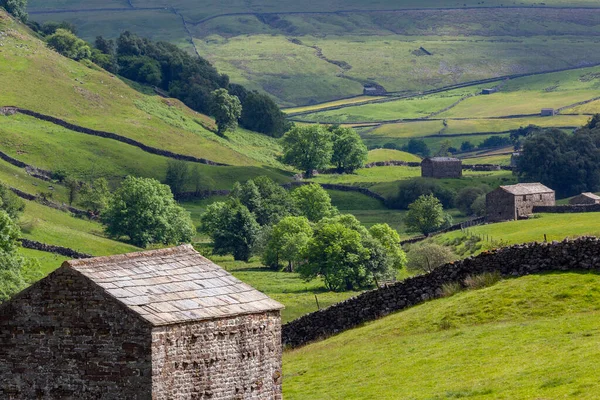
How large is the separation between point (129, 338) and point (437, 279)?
21.3 m

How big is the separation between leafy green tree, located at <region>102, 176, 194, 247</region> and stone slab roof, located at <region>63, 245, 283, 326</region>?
108675 millimetres

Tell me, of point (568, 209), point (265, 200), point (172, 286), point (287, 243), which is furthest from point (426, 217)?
point (172, 286)

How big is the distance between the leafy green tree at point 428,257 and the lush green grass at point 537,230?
11.2 feet

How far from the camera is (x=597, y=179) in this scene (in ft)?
653

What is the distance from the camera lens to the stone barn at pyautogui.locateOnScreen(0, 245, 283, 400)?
24.7 meters

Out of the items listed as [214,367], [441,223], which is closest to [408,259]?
[441,223]

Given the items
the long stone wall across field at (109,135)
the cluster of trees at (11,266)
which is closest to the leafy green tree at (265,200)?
the long stone wall across field at (109,135)

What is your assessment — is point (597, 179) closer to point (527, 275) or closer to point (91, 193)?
point (91, 193)

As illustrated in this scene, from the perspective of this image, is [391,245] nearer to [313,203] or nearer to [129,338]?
[313,203]

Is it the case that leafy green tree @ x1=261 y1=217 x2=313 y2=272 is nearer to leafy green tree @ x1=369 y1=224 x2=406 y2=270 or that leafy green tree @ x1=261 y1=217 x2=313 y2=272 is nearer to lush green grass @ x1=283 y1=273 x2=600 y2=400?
leafy green tree @ x1=369 y1=224 x2=406 y2=270

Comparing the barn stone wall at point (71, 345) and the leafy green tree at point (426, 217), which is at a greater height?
the barn stone wall at point (71, 345)

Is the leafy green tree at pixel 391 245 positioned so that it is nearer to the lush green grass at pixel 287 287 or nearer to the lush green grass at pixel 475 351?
the lush green grass at pixel 287 287

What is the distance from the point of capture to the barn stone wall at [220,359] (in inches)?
974

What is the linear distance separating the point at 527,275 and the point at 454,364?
9.12 meters
